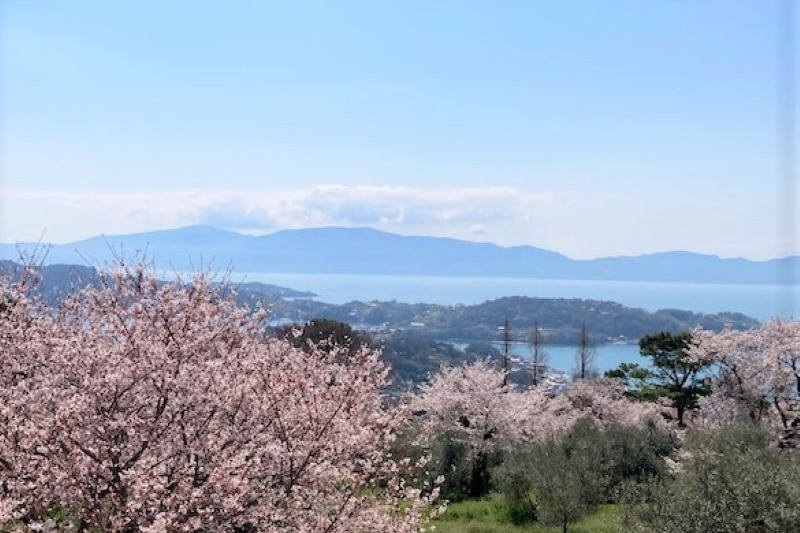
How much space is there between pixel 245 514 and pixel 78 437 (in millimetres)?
2047

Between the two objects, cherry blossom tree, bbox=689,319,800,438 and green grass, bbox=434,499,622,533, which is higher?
cherry blossom tree, bbox=689,319,800,438

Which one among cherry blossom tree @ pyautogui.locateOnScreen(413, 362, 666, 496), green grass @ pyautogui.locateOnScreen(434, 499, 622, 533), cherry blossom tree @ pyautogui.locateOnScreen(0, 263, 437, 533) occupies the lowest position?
green grass @ pyautogui.locateOnScreen(434, 499, 622, 533)

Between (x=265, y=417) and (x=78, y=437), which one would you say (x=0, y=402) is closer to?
(x=78, y=437)

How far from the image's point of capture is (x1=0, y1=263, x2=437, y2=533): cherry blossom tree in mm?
7574

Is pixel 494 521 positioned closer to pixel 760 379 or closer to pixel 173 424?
pixel 760 379

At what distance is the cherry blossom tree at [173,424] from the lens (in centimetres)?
757

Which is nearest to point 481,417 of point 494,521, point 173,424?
point 494,521

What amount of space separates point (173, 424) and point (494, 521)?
14850 millimetres

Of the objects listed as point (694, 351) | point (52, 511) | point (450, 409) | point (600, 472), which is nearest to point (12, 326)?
point (52, 511)

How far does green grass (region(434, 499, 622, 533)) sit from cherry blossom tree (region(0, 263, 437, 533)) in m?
10.2

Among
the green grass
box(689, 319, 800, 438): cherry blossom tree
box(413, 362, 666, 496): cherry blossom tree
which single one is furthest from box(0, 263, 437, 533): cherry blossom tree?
box(689, 319, 800, 438): cherry blossom tree

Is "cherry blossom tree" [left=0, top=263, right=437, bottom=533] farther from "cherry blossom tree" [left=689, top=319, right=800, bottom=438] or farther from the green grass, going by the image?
"cherry blossom tree" [left=689, top=319, right=800, bottom=438]

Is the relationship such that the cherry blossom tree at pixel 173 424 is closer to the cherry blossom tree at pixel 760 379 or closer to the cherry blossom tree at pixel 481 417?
the cherry blossom tree at pixel 481 417

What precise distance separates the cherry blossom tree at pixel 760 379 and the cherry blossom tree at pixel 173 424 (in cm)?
2240
